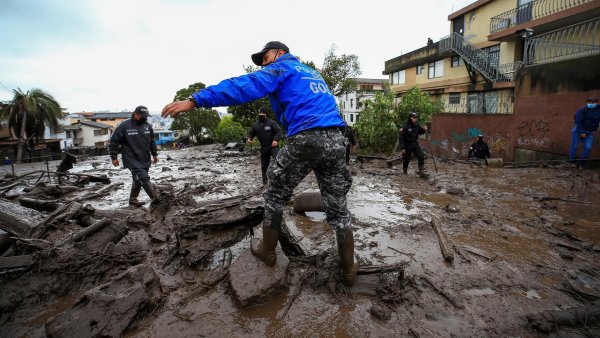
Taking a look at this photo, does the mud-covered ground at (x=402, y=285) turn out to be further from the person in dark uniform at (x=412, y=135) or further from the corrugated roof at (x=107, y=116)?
the corrugated roof at (x=107, y=116)

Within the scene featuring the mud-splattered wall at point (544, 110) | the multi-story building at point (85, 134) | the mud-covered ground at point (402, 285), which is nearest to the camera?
the mud-covered ground at point (402, 285)

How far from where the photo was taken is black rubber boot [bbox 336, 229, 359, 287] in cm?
263

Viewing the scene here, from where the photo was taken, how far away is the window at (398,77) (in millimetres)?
30984

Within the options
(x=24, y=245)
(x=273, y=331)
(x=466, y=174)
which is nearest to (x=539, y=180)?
(x=466, y=174)

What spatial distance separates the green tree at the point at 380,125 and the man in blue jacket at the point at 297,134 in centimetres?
1270

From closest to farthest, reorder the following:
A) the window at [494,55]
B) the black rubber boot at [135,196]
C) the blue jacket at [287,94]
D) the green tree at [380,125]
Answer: the blue jacket at [287,94] < the black rubber boot at [135,196] < the green tree at [380,125] < the window at [494,55]

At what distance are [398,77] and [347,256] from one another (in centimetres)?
3245

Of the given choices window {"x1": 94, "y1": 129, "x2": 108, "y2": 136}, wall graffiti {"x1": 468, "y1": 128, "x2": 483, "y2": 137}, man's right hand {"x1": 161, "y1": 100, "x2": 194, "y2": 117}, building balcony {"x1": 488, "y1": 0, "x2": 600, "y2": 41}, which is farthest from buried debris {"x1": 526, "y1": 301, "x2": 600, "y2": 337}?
window {"x1": 94, "y1": 129, "x2": 108, "y2": 136}

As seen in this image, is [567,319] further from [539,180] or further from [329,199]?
[539,180]

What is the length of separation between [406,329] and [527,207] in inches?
172

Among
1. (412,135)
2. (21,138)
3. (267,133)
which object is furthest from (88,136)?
(412,135)

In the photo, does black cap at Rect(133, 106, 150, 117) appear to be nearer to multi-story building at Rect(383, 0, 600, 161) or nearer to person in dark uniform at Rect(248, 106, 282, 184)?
person in dark uniform at Rect(248, 106, 282, 184)

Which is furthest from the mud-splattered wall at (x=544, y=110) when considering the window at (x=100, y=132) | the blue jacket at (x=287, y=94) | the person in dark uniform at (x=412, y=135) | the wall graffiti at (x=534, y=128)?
the window at (x=100, y=132)

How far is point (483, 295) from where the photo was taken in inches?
101
